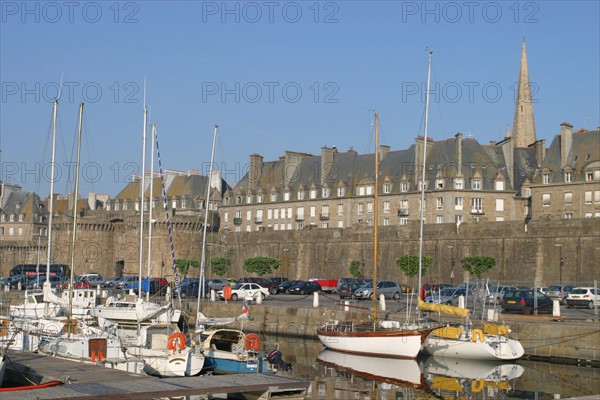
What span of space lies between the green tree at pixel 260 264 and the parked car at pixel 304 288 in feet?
44.0

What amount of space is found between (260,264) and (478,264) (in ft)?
60.3

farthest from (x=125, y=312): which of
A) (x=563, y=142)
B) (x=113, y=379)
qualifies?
(x=563, y=142)

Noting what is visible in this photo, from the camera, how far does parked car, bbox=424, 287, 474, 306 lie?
122ft

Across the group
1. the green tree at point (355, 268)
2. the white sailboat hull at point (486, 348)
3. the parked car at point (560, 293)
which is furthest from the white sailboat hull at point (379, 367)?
the green tree at point (355, 268)

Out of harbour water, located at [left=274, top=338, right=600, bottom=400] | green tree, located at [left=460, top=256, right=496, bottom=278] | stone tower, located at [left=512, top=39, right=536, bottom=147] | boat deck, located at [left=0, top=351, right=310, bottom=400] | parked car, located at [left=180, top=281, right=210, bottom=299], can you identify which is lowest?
harbour water, located at [left=274, top=338, right=600, bottom=400]

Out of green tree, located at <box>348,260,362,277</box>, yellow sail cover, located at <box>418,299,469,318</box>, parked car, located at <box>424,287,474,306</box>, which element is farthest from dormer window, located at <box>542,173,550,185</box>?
yellow sail cover, located at <box>418,299,469,318</box>

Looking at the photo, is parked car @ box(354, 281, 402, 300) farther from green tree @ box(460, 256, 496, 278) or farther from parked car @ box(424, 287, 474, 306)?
green tree @ box(460, 256, 496, 278)

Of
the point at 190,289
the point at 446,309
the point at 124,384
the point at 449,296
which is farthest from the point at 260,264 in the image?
the point at 124,384

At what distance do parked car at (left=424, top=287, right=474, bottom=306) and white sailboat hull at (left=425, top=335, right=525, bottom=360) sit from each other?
766cm

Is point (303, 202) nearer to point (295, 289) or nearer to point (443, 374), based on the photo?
point (295, 289)

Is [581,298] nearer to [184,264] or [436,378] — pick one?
[436,378]

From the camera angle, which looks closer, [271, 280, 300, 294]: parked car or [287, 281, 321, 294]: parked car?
[287, 281, 321, 294]: parked car

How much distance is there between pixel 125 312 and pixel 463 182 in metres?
39.3

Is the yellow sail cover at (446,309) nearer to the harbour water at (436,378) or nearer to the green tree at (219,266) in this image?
the harbour water at (436,378)
